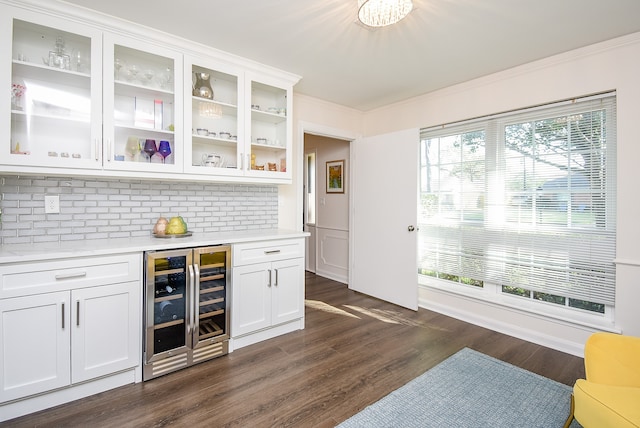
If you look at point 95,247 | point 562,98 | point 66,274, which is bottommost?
point 66,274

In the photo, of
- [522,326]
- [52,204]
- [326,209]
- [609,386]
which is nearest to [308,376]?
[609,386]

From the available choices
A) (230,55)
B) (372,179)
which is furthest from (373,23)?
(372,179)

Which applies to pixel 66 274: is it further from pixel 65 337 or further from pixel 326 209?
pixel 326 209

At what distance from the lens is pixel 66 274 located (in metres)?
1.86

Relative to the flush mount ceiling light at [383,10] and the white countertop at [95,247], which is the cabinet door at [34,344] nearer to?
the white countertop at [95,247]

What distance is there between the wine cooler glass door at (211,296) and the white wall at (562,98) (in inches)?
48.9

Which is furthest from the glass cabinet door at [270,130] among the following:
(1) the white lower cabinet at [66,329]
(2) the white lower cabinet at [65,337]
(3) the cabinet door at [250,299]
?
(2) the white lower cabinet at [65,337]

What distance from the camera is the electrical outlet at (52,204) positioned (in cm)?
219

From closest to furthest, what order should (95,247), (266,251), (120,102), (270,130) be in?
(95,247)
(120,102)
(266,251)
(270,130)

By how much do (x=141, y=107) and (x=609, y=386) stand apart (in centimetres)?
338

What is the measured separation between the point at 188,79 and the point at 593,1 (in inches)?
115

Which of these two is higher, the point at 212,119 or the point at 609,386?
the point at 212,119

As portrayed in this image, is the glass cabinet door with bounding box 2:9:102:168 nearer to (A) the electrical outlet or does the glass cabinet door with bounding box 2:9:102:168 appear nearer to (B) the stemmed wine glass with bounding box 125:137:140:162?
(B) the stemmed wine glass with bounding box 125:137:140:162

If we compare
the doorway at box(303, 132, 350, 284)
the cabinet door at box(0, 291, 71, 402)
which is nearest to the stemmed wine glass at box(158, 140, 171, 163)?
the cabinet door at box(0, 291, 71, 402)
